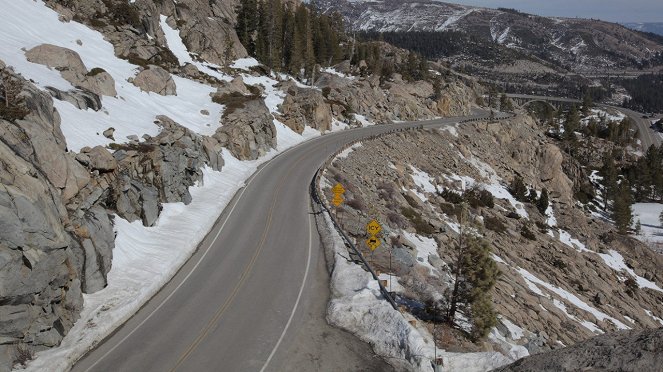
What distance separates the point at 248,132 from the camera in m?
46.8

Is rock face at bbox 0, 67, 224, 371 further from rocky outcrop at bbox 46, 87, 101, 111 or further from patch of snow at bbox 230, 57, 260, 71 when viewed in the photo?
patch of snow at bbox 230, 57, 260, 71

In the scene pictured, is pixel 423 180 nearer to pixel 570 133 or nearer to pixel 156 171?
pixel 156 171

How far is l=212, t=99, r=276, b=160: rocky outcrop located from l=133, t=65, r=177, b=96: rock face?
7.06m

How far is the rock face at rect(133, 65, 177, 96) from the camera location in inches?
1731

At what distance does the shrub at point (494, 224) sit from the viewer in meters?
46.8

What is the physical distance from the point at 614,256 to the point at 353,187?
44470 mm

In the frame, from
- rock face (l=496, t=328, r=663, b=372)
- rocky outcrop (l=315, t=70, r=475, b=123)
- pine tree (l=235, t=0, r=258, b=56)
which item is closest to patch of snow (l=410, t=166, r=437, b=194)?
rocky outcrop (l=315, t=70, r=475, b=123)

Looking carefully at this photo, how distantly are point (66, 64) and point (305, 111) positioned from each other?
35.7 meters

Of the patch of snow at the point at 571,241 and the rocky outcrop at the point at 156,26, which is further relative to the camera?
the patch of snow at the point at 571,241

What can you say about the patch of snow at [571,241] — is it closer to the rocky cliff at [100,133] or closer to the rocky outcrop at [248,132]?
the rocky cliff at [100,133]

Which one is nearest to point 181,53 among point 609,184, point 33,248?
point 33,248

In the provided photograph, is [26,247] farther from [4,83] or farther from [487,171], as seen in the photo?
[487,171]

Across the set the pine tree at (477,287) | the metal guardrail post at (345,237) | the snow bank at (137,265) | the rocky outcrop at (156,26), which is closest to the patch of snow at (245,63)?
the rocky outcrop at (156,26)

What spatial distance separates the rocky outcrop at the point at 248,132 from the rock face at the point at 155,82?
7059 millimetres
